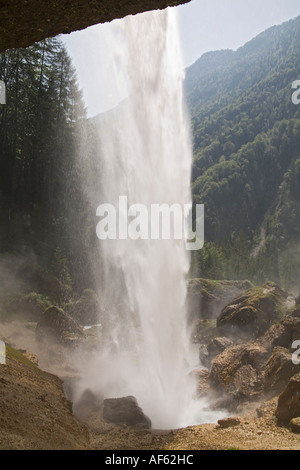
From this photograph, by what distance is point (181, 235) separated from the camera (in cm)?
2102

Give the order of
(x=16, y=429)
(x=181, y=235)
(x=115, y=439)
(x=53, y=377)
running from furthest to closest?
(x=181, y=235) < (x=53, y=377) < (x=115, y=439) < (x=16, y=429)

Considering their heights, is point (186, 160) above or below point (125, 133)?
below

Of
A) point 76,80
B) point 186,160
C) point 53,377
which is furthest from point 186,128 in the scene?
point 76,80

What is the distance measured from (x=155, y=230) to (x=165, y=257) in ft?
9.58

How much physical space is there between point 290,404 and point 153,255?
11.1m

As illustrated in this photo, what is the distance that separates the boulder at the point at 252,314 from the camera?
20000mm

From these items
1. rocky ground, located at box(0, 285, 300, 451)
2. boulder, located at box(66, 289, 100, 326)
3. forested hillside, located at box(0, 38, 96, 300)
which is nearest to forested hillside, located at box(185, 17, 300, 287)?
forested hillside, located at box(0, 38, 96, 300)

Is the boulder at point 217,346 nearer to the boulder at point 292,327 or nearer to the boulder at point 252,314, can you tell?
the boulder at point 252,314

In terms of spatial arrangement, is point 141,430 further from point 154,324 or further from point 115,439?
point 154,324

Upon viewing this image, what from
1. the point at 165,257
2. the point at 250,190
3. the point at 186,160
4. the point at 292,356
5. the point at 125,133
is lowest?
the point at 292,356

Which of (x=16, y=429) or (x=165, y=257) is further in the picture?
(x=165, y=257)
